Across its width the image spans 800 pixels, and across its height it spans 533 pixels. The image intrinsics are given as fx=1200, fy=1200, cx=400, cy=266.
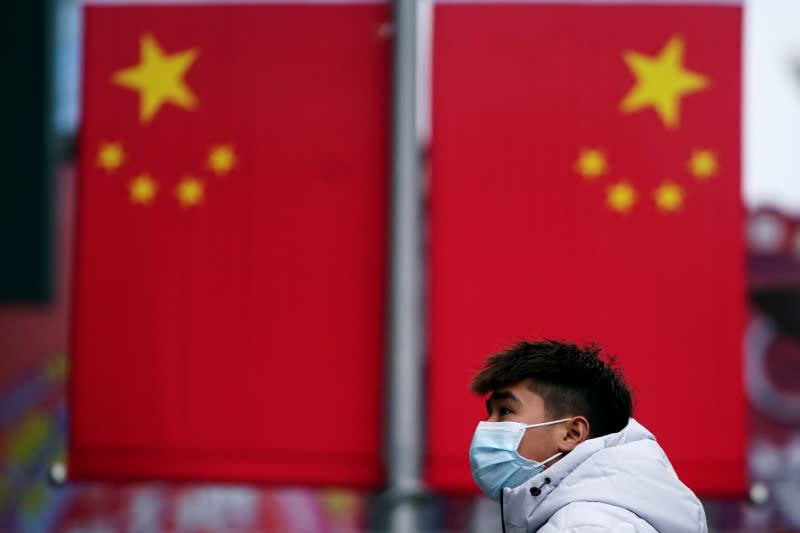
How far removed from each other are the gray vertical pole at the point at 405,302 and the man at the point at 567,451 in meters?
1.78

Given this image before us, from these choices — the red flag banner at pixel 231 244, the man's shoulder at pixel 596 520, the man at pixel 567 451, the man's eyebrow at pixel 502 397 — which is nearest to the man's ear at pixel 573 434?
the man at pixel 567 451

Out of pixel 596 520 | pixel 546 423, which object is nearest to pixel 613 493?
pixel 596 520

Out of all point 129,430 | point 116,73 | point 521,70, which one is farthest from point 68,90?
point 521,70

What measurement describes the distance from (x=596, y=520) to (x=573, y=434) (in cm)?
33

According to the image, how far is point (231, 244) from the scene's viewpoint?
4.51m

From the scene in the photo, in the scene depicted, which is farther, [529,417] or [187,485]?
[187,485]

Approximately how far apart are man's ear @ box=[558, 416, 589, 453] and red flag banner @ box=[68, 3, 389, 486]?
211 centimetres

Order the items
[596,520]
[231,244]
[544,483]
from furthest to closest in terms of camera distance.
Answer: [231,244]
[544,483]
[596,520]

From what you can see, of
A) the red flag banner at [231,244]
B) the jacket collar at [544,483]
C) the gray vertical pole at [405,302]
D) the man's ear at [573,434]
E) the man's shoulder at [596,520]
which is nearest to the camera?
the man's shoulder at [596,520]

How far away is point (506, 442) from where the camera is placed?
2.40 m

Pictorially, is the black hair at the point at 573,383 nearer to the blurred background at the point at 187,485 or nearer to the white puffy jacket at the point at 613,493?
the white puffy jacket at the point at 613,493

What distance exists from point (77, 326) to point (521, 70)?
192 cm

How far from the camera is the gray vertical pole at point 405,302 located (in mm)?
4258

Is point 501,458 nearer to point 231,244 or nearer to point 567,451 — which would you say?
point 567,451
